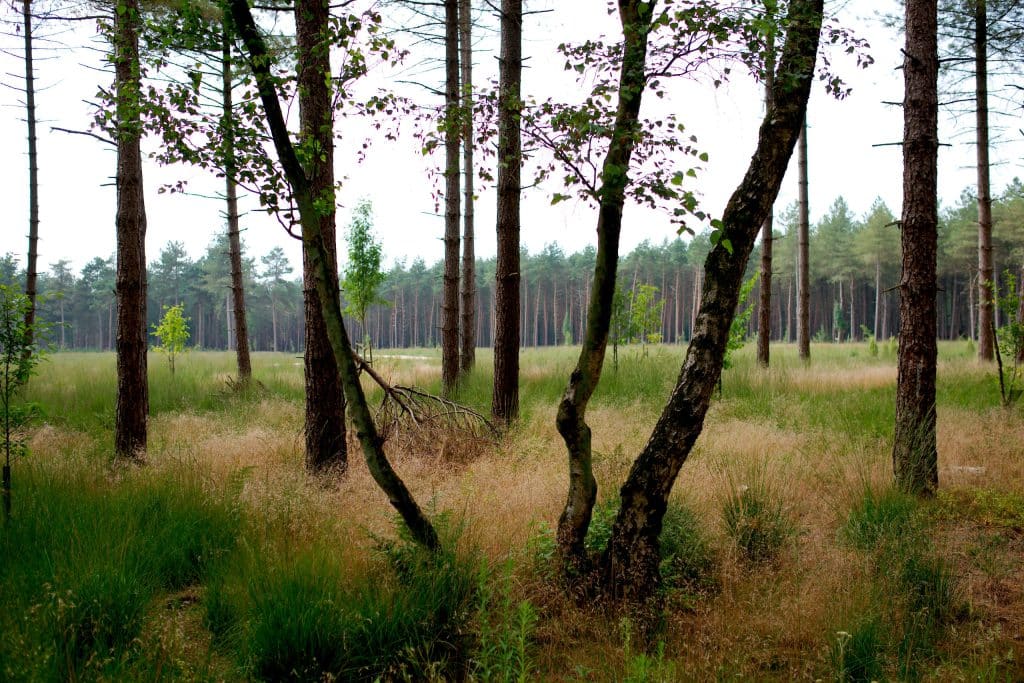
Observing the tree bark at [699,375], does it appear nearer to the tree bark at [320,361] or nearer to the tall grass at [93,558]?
the tall grass at [93,558]

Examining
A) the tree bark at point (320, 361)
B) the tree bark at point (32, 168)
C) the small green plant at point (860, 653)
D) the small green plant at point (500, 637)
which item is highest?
the tree bark at point (32, 168)

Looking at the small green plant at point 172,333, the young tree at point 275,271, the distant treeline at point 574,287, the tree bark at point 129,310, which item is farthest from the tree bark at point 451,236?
the young tree at point 275,271

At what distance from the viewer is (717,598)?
3660 mm

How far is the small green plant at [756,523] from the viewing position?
4.22 metres

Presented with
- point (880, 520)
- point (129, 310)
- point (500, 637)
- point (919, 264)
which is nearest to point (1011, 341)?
point (919, 264)

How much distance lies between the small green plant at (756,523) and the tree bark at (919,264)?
63.8 inches

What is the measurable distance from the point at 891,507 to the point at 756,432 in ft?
8.01

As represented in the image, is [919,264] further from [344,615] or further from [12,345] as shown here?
[12,345]

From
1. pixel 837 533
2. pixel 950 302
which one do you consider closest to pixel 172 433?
pixel 837 533

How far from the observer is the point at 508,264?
779 centimetres

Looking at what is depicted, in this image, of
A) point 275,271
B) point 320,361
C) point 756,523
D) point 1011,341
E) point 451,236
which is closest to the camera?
point 756,523

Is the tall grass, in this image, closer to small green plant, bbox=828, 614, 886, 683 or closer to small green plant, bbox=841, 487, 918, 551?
small green plant, bbox=828, 614, 886, 683

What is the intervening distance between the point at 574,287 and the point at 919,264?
63287mm

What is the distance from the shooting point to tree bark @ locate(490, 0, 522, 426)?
764cm
